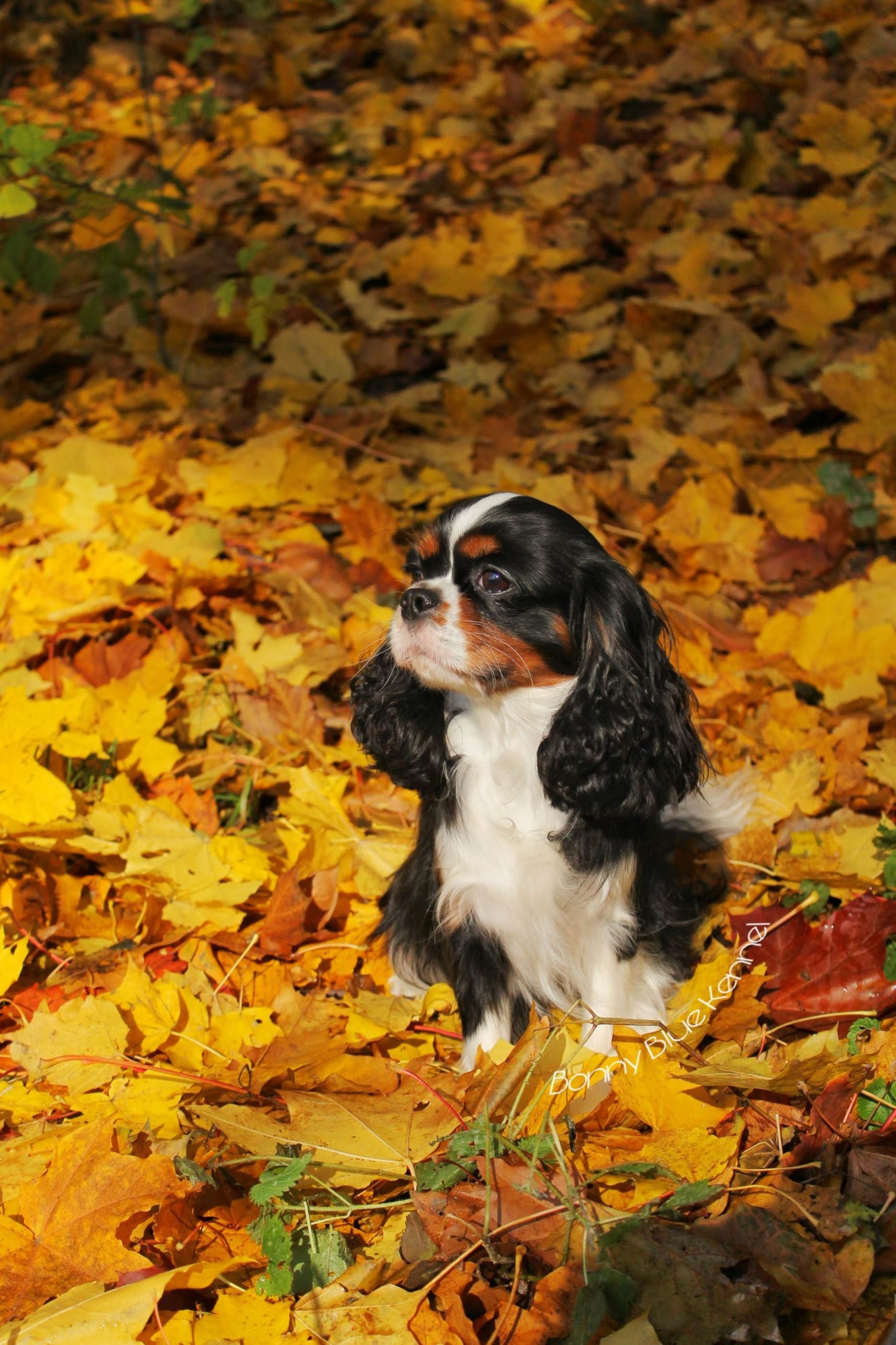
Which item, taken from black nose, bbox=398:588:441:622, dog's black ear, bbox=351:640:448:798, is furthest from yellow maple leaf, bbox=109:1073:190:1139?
black nose, bbox=398:588:441:622

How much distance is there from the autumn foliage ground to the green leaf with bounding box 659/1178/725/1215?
14mm

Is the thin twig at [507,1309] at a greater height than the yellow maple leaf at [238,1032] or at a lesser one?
greater

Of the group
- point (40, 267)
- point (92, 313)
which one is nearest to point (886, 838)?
point (40, 267)

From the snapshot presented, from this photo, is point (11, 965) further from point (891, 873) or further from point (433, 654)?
point (891, 873)

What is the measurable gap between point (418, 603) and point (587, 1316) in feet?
4.35

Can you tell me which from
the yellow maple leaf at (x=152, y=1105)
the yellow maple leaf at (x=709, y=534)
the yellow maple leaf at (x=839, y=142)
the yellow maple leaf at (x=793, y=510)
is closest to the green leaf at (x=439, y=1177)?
the yellow maple leaf at (x=152, y=1105)

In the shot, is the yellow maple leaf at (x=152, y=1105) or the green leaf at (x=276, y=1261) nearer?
the green leaf at (x=276, y=1261)

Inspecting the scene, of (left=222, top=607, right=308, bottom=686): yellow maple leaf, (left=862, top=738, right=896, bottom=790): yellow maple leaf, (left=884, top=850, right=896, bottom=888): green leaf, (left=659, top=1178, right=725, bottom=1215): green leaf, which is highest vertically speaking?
(left=659, top=1178, right=725, bottom=1215): green leaf

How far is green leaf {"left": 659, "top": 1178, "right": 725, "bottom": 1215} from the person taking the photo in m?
2.07

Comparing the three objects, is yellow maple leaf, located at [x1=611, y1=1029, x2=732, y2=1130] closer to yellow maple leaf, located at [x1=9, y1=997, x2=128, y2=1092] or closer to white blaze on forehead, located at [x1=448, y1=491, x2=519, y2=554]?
yellow maple leaf, located at [x1=9, y1=997, x2=128, y2=1092]

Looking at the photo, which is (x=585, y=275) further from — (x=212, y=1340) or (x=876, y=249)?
(x=212, y=1340)

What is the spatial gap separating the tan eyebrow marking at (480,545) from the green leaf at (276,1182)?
119 cm

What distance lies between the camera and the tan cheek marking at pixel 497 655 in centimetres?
256

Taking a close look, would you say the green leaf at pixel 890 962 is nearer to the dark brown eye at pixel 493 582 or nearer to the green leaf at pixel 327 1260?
the dark brown eye at pixel 493 582
